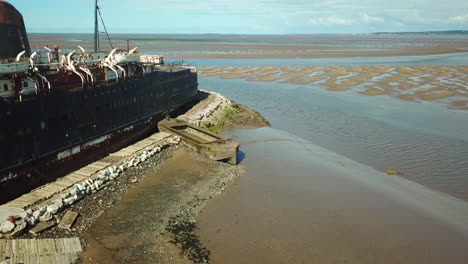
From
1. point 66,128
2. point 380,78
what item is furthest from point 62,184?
point 380,78

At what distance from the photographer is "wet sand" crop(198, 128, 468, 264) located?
14.7 meters

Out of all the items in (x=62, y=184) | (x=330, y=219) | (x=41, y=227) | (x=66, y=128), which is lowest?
(x=330, y=219)

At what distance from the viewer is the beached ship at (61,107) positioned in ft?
55.9

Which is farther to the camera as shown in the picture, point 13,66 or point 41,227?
point 13,66

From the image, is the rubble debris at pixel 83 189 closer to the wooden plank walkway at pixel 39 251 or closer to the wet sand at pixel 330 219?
the wooden plank walkway at pixel 39 251

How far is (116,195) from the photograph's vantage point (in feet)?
59.3

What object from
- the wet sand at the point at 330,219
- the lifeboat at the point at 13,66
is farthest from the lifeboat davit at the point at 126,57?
the wet sand at the point at 330,219

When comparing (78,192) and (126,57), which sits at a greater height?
(126,57)

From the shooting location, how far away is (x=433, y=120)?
115ft

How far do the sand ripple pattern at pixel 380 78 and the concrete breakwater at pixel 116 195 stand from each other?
1273 inches

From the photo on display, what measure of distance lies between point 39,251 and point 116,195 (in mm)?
Result: 5429

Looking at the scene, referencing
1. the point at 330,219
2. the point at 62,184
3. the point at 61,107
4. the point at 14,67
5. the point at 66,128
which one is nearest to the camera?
the point at 330,219

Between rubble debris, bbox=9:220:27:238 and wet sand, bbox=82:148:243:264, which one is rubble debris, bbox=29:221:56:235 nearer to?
rubble debris, bbox=9:220:27:238

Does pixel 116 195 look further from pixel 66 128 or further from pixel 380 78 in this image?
pixel 380 78
